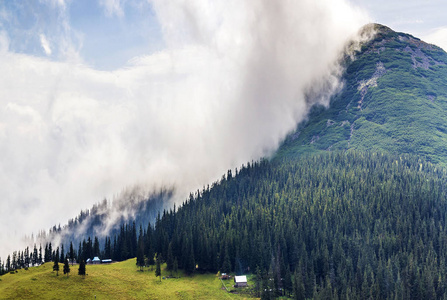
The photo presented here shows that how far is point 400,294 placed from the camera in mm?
169500

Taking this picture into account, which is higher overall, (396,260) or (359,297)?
(396,260)

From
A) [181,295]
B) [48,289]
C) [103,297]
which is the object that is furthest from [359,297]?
[48,289]

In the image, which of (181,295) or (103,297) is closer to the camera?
(103,297)

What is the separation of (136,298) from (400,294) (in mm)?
104811

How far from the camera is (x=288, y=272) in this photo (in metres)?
197

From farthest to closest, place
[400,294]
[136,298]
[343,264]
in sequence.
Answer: [343,264] → [136,298] → [400,294]

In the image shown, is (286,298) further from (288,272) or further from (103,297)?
(103,297)

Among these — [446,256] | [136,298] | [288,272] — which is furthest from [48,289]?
[446,256]

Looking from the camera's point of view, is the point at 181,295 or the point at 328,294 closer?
the point at 328,294

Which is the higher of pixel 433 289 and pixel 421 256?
pixel 421 256

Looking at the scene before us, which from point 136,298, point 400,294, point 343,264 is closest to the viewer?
point 400,294

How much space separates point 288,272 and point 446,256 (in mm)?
70168

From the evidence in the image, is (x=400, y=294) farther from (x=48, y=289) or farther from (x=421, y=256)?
(x=48, y=289)

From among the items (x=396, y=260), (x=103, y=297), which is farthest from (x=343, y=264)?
(x=103, y=297)
